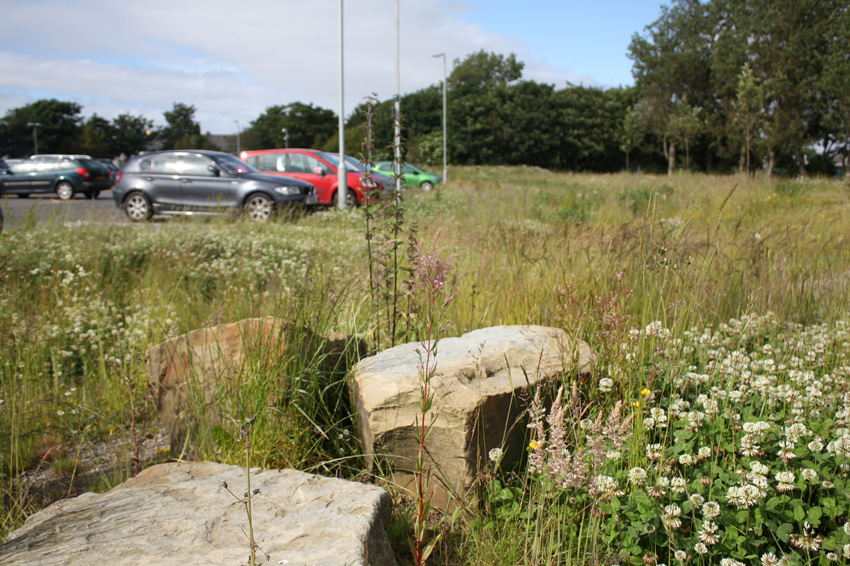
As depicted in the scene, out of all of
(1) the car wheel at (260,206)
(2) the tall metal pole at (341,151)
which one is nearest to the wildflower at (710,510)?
(1) the car wheel at (260,206)

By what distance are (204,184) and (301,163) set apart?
3304 mm

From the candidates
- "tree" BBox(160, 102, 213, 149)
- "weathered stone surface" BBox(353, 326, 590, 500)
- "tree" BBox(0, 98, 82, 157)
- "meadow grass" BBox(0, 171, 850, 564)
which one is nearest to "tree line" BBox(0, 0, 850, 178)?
"tree" BBox(0, 98, 82, 157)

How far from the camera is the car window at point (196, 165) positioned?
13.4m

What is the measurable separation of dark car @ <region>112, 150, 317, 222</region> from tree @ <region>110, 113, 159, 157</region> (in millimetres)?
70037

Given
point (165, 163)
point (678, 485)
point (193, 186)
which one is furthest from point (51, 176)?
point (678, 485)

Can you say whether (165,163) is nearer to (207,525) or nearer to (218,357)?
(218,357)

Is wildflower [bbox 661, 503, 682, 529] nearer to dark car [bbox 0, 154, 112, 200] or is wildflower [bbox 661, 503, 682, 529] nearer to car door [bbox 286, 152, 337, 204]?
car door [bbox 286, 152, 337, 204]

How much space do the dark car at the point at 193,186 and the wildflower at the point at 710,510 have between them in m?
11.6

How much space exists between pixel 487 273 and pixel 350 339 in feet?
5.89

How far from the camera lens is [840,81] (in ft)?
113

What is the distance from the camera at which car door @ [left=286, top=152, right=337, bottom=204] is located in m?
15.7

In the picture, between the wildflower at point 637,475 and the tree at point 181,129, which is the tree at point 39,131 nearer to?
the tree at point 181,129

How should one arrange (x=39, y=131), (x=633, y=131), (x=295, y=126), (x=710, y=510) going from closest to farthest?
(x=710, y=510) < (x=633, y=131) < (x=39, y=131) < (x=295, y=126)

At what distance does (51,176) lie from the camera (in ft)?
81.7
